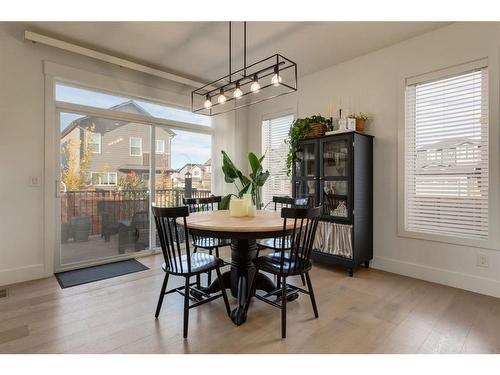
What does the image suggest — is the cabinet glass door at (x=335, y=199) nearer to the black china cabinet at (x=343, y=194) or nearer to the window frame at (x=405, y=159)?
the black china cabinet at (x=343, y=194)

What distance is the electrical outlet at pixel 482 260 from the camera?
267 cm

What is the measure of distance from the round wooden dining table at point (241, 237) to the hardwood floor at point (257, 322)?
145 mm

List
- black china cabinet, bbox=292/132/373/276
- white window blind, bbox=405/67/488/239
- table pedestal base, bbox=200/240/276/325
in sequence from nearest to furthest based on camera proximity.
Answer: table pedestal base, bbox=200/240/276/325 → white window blind, bbox=405/67/488/239 → black china cabinet, bbox=292/132/373/276

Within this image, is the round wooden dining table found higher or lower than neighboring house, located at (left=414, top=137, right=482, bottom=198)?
lower

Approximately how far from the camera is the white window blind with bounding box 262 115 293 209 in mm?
4586

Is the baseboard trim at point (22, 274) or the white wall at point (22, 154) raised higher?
the white wall at point (22, 154)

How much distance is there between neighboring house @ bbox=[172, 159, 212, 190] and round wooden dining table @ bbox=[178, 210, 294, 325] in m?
2.13

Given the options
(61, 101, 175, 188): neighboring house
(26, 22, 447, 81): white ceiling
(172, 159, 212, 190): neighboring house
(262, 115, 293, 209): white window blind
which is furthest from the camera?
(262, 115, 293, 209): white window blind

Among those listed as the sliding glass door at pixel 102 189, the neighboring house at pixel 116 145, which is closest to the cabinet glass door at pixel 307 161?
the neighboring house at pixel 116 145

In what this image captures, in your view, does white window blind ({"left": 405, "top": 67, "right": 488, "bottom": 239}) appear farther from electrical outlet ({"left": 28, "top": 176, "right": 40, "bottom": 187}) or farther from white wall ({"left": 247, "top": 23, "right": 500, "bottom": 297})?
electrical outlet ({"left": 28, "top": 176, "right": 40, "bottom": 187})

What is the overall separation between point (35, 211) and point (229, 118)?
3114mm

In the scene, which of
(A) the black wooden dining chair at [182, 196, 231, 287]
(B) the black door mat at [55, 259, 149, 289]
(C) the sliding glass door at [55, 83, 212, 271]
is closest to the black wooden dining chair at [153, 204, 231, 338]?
(A) the black wooden dining chair at [182, 196, 231, 287]

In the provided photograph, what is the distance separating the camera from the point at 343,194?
3330 mm

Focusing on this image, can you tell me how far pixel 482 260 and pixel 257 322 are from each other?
7.58 feet
